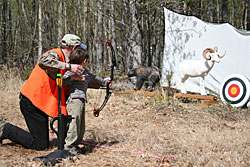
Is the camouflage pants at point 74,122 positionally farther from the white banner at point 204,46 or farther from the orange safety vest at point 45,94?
the white banner at point 204,46

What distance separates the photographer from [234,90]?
6.43 m

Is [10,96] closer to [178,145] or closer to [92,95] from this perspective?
[92,95]

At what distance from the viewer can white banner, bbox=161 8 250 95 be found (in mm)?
7059

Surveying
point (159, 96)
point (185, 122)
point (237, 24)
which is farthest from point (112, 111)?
point (237, 24)

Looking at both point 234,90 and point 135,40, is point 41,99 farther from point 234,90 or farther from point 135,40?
point 135,40

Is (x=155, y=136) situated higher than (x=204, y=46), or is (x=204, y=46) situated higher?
(x=204, y=46)

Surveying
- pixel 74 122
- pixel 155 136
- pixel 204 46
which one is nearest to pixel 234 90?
pixel 204 46

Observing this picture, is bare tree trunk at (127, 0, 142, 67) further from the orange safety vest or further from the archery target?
the orange safety vest

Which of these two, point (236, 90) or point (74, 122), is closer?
point (74, 122)

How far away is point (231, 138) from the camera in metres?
4.09

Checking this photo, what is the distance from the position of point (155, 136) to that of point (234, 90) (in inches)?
121

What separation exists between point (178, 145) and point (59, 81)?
6.00 feet

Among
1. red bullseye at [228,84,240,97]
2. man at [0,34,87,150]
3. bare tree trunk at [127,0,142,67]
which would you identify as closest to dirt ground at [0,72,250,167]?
man at [0,34,87,150]

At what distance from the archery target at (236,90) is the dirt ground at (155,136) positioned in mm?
261
